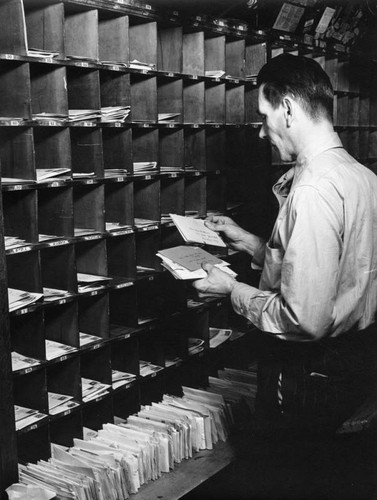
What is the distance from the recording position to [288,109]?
2291 mm

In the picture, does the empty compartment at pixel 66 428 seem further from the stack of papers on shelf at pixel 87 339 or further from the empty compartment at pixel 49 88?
the empty compartment at pixel 49 88

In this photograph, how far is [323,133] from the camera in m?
2.27

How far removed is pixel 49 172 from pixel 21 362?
86cm

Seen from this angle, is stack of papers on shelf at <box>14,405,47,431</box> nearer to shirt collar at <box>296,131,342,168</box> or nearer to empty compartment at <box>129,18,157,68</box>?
shirt collar at <box>296,131,342,168</box>

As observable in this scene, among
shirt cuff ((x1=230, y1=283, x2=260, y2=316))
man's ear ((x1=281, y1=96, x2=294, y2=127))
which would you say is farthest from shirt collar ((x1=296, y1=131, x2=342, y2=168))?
shirt cuff ((x1=230, y1=283, x2=260, y2=316))

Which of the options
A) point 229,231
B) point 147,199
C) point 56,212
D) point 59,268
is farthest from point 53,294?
point 229,231

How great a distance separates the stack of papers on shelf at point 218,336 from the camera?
3953 mm

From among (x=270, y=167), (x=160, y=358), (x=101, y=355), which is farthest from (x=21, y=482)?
(x=270, y=167)

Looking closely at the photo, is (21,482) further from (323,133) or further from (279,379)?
(323,133)

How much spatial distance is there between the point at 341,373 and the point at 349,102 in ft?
10.5

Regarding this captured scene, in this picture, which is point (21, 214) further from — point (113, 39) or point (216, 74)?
point (216, 74)

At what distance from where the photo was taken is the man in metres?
2.10

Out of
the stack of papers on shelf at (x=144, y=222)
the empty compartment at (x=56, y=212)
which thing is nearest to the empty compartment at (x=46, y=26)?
the empty compartment at (x=56, y=212)

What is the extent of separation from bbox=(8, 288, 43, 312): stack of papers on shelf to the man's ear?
1330 mm
